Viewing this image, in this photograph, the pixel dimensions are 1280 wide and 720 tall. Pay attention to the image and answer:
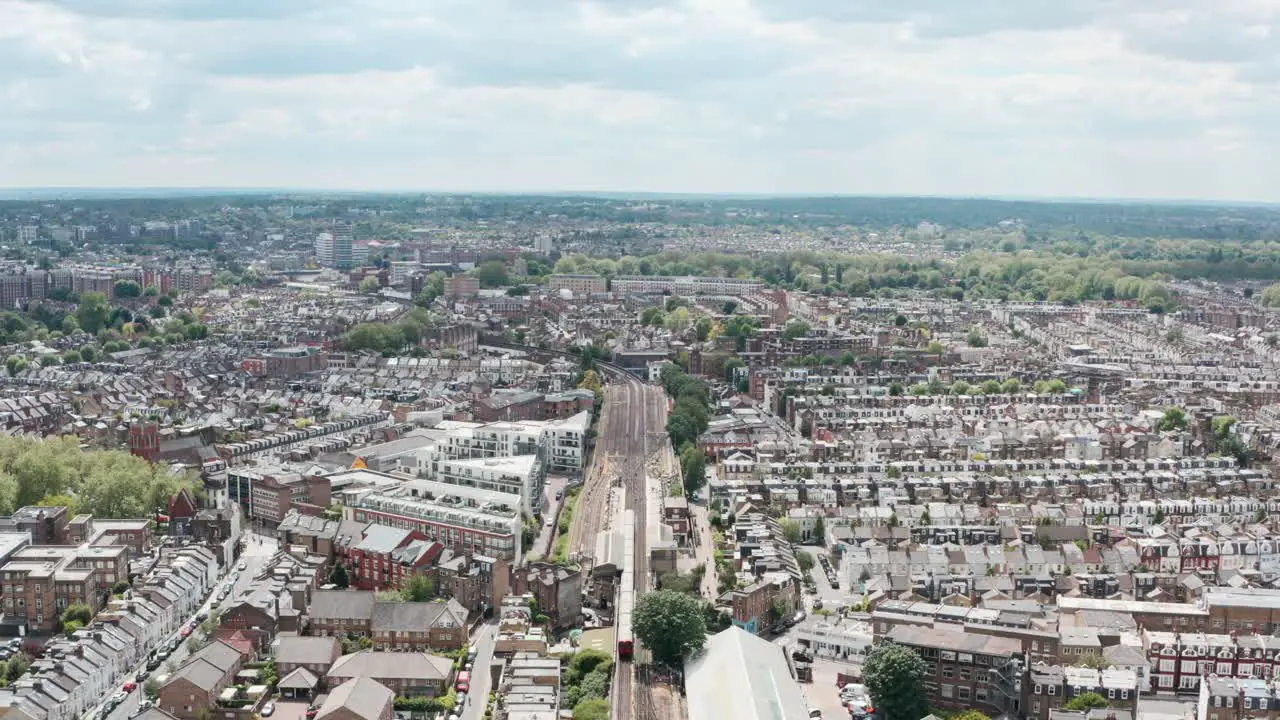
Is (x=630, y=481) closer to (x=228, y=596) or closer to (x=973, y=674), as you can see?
(x=228, y=596)

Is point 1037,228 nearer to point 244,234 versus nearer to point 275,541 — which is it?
point 244,234

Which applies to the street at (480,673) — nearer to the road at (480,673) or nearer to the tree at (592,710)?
the road at (480,673)

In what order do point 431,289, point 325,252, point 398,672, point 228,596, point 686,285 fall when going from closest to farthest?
point 398,672 < point 228,596 < point 431,289 < point 686,285 < point 325,252

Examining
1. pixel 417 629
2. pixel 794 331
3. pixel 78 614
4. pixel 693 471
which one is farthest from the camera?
pixel 794 331

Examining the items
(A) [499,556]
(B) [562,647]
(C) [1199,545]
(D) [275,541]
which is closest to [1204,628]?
(C) [1199,545]

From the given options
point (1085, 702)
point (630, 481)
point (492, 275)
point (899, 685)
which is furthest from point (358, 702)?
point (492, 275)

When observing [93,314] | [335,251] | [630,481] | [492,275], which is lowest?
[630,481]

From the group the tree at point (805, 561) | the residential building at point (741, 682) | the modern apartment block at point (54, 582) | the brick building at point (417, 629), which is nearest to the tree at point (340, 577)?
the brick building at point (417, 629)
